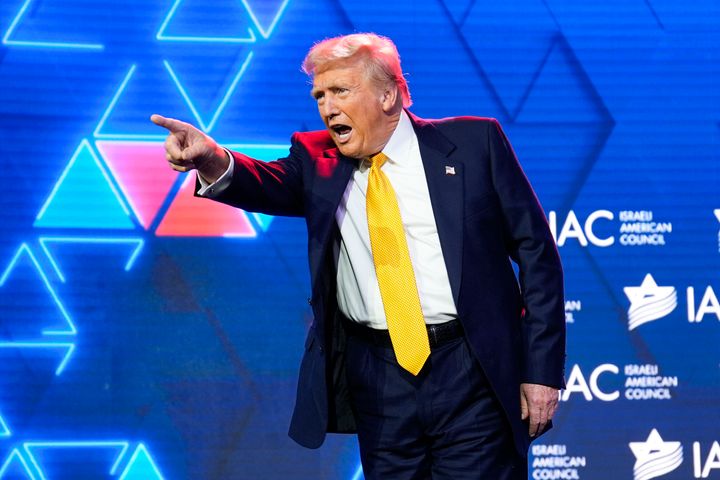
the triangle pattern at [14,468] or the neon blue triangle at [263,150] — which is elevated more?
the neon blue triangle at [263,150]

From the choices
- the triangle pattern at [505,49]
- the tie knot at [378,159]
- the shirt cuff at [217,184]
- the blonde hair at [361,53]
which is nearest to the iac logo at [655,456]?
the triangle pattern at [505,49]

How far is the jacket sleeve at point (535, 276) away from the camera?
1996mm

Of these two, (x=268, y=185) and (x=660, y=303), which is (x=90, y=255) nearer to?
(x=268, y=185)

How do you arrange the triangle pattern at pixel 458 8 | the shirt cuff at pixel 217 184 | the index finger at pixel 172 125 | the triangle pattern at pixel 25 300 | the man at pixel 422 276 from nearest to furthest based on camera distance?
the index finger at pixel 172 125 < the shirt cuff at pixel 217 184 < the man at pixel 422 276 < the triangle pattern at pixel 25 300 < the triangle pattern at pixel 458 8

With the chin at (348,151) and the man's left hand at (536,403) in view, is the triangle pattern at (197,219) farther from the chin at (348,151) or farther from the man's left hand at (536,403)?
the man's left hand at (536,403)

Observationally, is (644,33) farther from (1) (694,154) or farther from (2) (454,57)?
(2) (454,57)

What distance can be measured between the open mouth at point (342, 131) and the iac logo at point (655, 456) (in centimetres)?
194

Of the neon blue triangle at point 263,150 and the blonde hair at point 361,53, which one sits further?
the neon blue triangle at point 263,150

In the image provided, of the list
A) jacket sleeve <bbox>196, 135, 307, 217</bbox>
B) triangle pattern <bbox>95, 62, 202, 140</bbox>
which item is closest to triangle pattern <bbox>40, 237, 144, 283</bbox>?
triangle pattern <bbox>95, 62, 202, 140</bbox>

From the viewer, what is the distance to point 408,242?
2014 millimetres

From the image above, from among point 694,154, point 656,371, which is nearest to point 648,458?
point 656,371

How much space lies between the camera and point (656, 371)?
334 cm

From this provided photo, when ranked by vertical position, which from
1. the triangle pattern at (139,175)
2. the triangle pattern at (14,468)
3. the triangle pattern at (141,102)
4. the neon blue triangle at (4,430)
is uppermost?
the triangle pattern at (141,102)

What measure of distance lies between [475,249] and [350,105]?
412 millimetres
